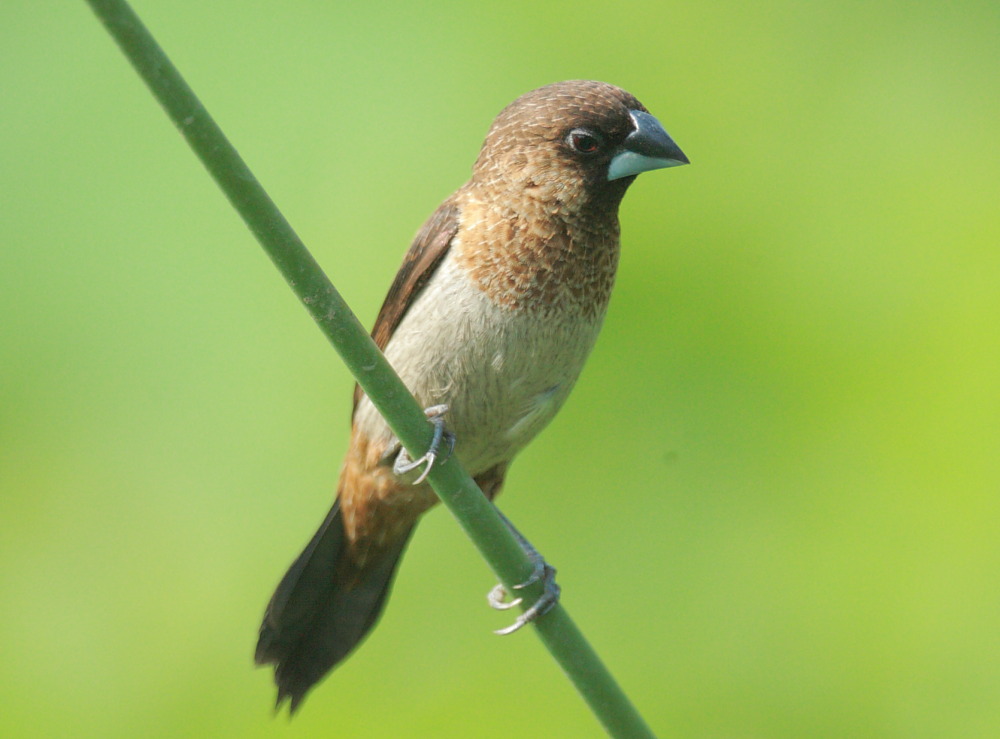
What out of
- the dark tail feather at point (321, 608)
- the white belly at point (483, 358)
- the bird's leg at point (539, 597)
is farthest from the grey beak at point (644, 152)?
the dark tail feather at point (321, 608)

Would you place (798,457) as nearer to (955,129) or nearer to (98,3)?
(955,129)

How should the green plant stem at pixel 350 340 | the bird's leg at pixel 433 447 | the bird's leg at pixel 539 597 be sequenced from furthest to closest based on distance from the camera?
the bird's leg at pixel 539 597, the bird's leg at pixel 433 447, the green plant stem at pixel 350 340

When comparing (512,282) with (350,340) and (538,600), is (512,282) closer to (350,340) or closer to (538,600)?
(538,600)

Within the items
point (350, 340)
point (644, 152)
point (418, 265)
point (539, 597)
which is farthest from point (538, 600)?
point (350, 340)

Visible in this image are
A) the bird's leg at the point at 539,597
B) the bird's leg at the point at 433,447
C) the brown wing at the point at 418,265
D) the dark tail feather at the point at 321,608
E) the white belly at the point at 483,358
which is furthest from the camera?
the dark tail feather at the point at 321,608

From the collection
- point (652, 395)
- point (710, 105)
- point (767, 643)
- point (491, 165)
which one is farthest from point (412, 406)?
point (710, 105)

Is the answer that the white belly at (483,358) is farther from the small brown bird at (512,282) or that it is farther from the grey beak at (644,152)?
the grey beak at (644,152)
